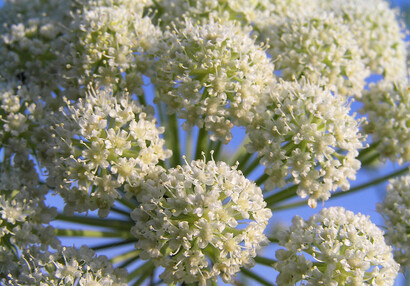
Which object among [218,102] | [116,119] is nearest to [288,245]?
[218,102]

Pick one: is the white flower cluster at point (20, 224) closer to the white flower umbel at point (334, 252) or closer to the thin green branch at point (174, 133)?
the thin green branch at point (174, 133)

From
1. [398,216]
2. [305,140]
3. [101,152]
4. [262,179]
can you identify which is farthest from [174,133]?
[398,216]

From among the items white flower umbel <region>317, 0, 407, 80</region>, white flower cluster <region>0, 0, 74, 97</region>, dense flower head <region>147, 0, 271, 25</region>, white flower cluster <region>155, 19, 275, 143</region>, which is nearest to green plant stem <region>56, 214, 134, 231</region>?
white flower cluster <region>155, 19, 275, 143</region>

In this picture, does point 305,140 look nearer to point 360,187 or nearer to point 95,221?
point 360,187

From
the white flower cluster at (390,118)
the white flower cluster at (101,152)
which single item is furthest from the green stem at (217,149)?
the white flower cluster at (390,118)

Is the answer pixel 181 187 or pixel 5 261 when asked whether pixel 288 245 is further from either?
pixel 5 261

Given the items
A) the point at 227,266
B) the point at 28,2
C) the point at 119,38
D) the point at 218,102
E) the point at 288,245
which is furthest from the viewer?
the point at 28,2
